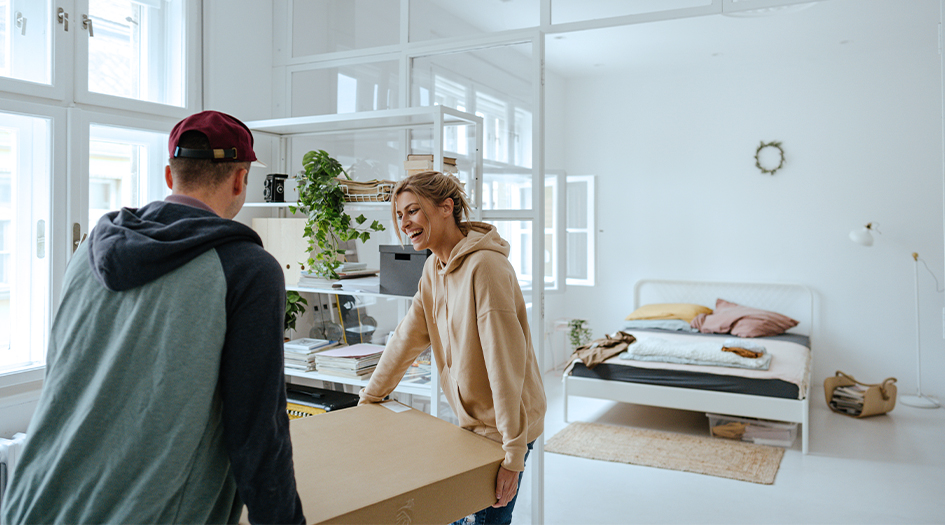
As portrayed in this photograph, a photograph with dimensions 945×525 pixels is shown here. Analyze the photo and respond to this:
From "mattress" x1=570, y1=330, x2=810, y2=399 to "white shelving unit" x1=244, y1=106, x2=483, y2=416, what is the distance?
2155 mm

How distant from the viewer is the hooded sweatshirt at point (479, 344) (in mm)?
1605

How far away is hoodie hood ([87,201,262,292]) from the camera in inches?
38.3

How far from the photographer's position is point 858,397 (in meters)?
4.95

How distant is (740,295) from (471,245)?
17.4 ft

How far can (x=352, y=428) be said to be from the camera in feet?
5.26

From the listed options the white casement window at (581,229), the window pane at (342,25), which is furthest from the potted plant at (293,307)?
the white casement window at (581,229)

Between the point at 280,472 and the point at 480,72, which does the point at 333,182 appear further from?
the point at 280,472

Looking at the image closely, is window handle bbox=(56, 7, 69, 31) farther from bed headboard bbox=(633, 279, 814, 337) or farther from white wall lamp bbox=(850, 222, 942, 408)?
white wall lamp bbox=(850, 222, 942, 408)

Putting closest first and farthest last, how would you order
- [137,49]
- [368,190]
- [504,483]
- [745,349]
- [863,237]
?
[504,483] → [368,190] → [137,49] → [745,349] → [863,237]

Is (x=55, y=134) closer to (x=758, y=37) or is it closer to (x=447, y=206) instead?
(x=447, y=206)

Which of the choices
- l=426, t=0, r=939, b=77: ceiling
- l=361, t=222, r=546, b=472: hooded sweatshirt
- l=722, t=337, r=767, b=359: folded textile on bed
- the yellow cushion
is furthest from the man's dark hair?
the yellow cushion

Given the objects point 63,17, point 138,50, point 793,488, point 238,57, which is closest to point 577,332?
point 793,488

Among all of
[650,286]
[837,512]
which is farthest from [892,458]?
[650,286]

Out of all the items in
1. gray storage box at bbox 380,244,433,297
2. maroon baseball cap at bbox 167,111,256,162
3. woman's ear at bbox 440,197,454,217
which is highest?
maroon baseball cap at bbox 167,111,256,162
